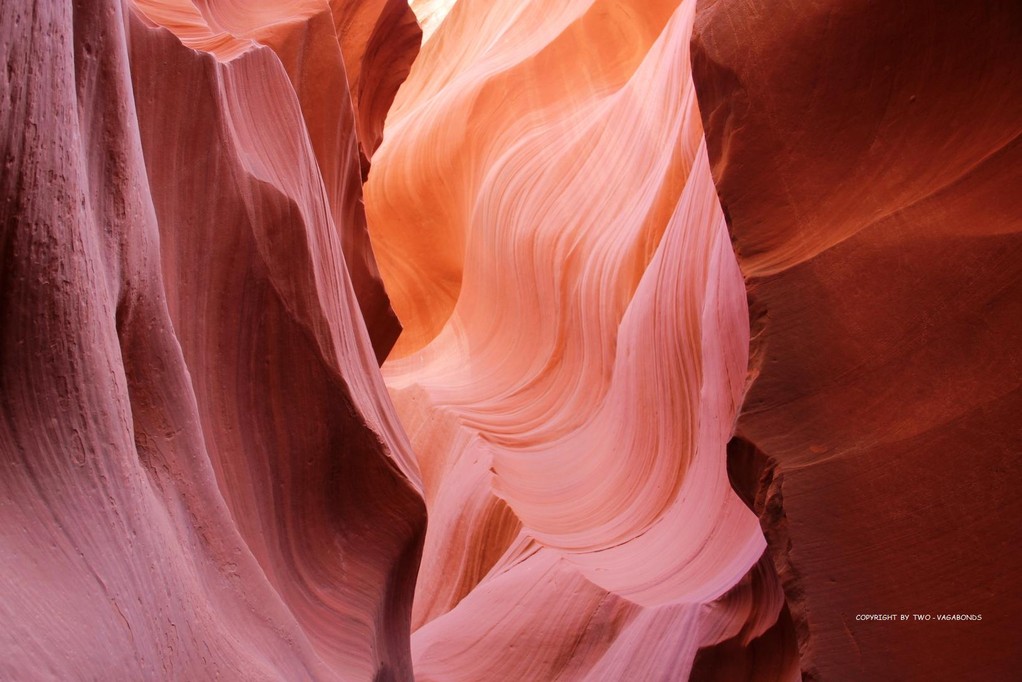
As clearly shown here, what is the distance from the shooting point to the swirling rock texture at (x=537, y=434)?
1.40 m

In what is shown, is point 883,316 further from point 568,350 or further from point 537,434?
point 568,350

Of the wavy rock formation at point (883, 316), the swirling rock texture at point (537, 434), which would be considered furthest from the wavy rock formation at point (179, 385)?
the wavy rock formation at point (883, 316)

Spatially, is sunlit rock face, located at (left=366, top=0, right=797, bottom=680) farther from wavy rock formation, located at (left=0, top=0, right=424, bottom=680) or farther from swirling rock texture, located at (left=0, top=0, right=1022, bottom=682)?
wavy rock formation, located at (left=0, top=0, right=424, bottom=680)

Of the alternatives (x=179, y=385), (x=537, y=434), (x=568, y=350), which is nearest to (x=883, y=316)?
(x=179, y=385)

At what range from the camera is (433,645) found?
3613mm

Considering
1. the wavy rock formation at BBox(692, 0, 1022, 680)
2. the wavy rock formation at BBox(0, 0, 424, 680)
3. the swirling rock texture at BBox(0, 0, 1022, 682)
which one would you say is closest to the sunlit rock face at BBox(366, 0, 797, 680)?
the swirling rock texture at BBox(0, 0, 1022, 682)

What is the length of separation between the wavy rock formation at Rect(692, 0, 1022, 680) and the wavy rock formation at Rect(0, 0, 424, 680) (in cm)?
105

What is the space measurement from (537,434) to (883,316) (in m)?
2.52

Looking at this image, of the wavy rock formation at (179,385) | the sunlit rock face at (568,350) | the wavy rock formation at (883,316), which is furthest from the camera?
the sunlit rock face at (568,350)

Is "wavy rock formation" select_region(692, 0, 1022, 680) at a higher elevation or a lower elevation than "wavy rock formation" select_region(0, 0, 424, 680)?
lower

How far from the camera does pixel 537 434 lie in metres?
4.65

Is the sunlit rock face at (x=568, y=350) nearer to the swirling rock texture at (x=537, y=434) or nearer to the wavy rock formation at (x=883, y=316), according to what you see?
the swirling rock texture at (x=537, y=434)

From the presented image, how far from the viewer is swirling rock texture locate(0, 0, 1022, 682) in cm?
140

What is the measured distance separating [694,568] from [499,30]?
4413 mm
